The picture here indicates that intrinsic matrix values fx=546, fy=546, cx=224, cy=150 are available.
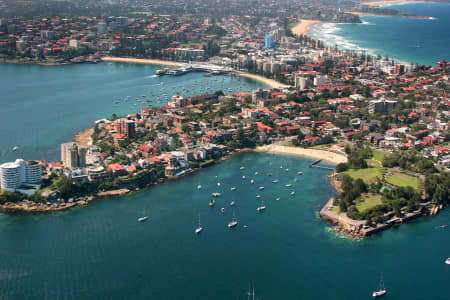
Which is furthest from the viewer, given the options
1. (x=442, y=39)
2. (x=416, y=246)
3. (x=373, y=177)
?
(x=442, y=39)

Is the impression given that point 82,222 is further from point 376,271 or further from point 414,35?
point 414,35

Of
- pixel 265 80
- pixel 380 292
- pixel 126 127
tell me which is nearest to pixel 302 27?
pixel 265 80

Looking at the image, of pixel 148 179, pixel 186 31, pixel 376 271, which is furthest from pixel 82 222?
pixel 186 31

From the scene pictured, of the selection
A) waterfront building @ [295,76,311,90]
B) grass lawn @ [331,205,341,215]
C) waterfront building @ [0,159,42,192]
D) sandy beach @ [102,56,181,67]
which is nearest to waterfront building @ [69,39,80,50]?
sandy beach @ [102,56,181,67]

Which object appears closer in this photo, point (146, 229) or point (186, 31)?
point (146, 229)

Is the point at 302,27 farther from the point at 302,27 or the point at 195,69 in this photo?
the point at 195,69
